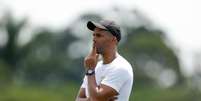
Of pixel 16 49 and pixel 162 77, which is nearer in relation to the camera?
pixel 16 49

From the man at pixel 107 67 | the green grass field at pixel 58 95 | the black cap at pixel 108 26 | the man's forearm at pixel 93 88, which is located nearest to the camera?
the man's forearm at pixel 93 88

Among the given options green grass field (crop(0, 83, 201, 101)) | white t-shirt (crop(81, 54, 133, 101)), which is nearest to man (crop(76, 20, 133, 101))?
white t-shirt (crop(81, 54, 133, 101))

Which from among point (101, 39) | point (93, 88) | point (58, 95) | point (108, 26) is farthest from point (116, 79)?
point (58, 95)

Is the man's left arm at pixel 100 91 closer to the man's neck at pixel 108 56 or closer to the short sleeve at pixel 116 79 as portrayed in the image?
the short sleeve at pixel 116 79

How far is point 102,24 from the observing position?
34.4ft

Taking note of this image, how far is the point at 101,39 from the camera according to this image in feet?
34.2

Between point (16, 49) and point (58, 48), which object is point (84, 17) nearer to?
point (58, 48)

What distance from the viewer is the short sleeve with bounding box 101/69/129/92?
10336 mm

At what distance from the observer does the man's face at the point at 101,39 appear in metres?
10.4

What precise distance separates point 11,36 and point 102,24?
42951 mm

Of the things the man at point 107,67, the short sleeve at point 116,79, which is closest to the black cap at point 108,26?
the man at point 107,67

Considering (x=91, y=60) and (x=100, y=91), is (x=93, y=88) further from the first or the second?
(x=91, y=60)

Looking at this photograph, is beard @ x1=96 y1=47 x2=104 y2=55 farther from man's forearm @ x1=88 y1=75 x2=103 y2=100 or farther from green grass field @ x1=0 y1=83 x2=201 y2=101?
green grass field @ x1=0 y1=83 x2=201 y2=101

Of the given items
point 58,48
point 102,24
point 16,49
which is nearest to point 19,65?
point 16,49
